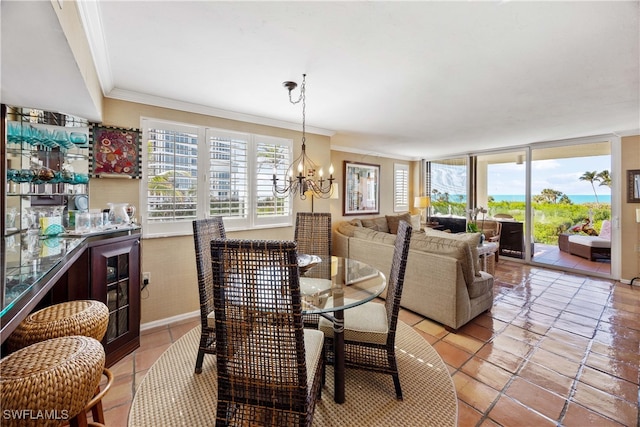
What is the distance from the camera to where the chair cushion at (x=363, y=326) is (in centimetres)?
178

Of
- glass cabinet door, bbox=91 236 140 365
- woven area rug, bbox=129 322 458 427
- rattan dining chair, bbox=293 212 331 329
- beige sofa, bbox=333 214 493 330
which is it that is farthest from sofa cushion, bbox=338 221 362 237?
glass cabinet door, bbox=91 236 140 365

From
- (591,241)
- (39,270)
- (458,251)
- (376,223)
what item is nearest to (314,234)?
(458,251)

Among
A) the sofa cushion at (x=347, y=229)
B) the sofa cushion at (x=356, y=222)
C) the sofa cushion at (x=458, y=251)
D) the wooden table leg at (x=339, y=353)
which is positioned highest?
the sofa cushion at (x=356, y=222)

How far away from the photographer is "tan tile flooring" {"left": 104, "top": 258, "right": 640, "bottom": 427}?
1.71 metres

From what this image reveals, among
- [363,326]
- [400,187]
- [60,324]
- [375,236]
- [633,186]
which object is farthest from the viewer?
[400,187]

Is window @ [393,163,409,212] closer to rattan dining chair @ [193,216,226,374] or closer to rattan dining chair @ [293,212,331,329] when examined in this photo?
rattan dining chair @ [293,212,331,329]

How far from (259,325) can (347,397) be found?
109 centimetres

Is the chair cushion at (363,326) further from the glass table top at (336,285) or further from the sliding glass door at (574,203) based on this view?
the sliding glass door at (574,203)

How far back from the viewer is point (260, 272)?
3.81ft

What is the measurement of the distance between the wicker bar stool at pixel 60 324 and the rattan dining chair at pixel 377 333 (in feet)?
4.36

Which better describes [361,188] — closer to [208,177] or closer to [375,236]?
[375,236]

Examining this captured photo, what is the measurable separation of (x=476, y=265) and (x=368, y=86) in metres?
2.27

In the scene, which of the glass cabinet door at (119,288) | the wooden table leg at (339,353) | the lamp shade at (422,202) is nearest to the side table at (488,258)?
the lamp shade at (422,202)

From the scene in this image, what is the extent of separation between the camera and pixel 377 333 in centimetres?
177
